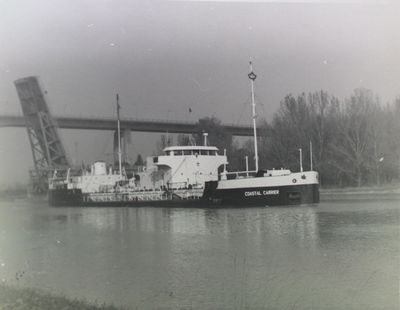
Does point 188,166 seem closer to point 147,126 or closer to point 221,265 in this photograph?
point 147,126

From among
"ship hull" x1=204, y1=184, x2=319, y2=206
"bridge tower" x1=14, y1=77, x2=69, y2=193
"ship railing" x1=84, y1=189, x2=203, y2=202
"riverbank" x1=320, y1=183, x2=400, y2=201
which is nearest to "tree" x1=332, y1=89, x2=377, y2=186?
"riverbank" x1=320, y1=183, x2=400, y2=201

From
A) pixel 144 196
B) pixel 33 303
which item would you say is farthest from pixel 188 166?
pixel 33 303

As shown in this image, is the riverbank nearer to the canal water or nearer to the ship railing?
the ship railing

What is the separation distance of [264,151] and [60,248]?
27.8 metres

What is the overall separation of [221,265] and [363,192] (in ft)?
88.0

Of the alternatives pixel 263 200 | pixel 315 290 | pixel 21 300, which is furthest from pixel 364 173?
pixel 21 300

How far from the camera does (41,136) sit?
113 ft

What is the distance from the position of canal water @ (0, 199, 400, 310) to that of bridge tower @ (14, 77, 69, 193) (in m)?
12.1

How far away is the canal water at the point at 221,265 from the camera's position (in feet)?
25.8

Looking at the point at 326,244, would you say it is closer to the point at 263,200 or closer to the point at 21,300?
the point at 21,300

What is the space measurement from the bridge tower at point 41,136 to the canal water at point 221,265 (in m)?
12.1

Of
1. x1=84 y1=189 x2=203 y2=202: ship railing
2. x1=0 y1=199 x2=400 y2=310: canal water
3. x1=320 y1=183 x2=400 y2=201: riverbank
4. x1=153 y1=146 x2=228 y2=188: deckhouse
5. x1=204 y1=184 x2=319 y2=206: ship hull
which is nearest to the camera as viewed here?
x1=0 y1=199 x2=400 y2=310: canal water

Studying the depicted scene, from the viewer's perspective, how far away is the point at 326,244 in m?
13.1

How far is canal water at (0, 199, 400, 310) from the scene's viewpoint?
786 cm
